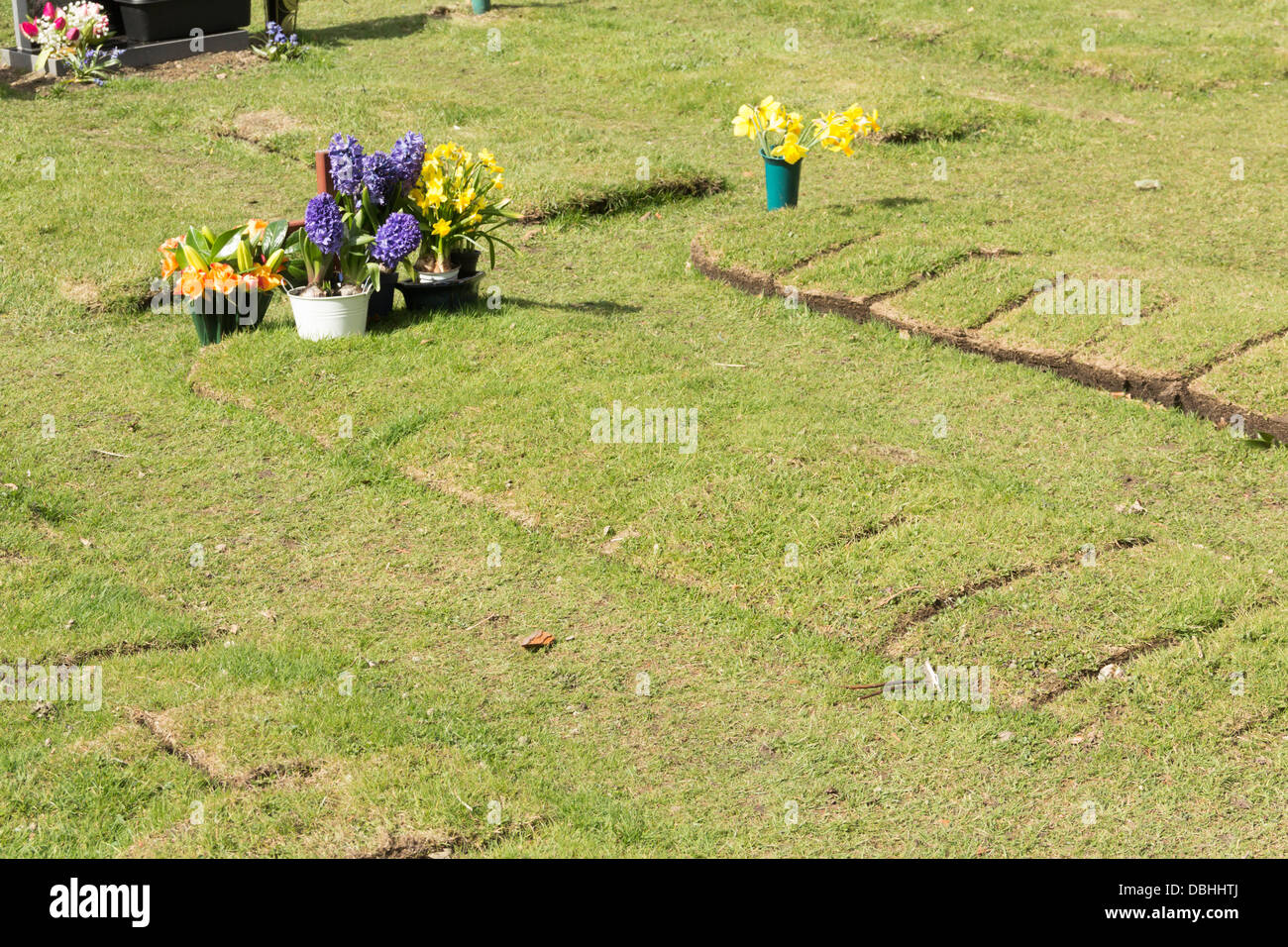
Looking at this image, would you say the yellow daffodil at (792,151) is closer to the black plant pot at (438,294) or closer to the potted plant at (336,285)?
the black plant pot at (438,294)

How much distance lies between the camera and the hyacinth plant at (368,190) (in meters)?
7.35

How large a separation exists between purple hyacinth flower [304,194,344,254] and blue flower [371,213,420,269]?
0.22m

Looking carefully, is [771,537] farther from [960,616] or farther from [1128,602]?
[1128,602]

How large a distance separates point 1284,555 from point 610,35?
11.7m

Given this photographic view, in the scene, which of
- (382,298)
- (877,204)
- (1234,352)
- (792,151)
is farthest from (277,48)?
(1234,352)

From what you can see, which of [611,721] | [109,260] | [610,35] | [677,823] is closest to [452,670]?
[611,721]

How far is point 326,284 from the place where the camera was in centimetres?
744

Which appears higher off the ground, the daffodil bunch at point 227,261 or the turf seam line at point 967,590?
the daffodil bunch at point 227,261

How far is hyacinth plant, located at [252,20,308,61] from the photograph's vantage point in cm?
1448

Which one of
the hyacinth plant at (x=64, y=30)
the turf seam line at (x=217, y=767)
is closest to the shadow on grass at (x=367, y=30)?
the hyacinth plant at (x=64, y=30)

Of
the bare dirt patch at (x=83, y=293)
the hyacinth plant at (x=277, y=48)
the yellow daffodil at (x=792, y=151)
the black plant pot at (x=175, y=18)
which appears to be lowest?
the bare dirt patch at (x=83, y=293)

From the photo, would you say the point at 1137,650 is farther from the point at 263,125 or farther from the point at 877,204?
the point at 263,125

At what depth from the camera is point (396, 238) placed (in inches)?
281

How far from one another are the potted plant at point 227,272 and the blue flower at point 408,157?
72cm
